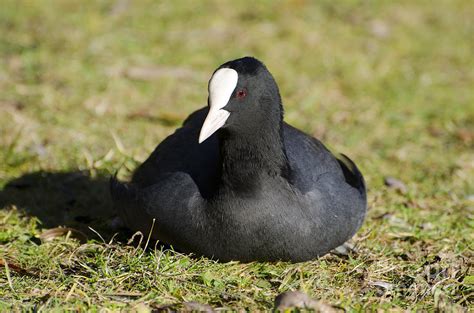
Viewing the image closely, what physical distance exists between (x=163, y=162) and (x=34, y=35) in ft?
11.4

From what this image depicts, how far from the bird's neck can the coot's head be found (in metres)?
0.03

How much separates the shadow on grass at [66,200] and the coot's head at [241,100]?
3.45ft

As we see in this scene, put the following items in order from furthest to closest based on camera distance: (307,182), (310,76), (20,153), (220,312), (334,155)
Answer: (310,76) < (20,153) < (334,155) < (307,182) < (220,312)

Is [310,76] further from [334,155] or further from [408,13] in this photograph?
[334,155]

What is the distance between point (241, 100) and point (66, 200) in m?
1.65

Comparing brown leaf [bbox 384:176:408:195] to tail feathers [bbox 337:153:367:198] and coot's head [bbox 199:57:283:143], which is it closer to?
tail feathers [bbox 337:153:367:198]

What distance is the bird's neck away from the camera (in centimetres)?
345

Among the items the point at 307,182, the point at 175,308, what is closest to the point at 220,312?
the point at 175,308

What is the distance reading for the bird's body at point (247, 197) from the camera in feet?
11.3

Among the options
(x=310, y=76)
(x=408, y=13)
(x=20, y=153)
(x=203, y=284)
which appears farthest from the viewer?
(x=408, y=13)

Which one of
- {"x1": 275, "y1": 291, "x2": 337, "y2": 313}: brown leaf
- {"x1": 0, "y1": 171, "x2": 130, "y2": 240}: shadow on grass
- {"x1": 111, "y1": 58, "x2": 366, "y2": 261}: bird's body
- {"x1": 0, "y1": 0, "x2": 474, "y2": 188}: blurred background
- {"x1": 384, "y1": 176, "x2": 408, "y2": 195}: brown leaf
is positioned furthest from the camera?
{"x1": 0, "y1": 0, "x2": 474, "y2": 188}: blurred background

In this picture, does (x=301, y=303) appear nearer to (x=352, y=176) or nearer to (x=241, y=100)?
(x=241, y=100)

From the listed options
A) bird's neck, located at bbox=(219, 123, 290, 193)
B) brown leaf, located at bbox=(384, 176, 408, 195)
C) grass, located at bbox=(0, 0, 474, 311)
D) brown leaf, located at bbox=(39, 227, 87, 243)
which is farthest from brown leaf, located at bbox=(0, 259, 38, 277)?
brown leaf, located at bbox=(384, 176, 408, 195)

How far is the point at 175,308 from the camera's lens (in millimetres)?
3062
